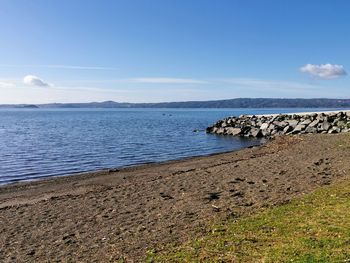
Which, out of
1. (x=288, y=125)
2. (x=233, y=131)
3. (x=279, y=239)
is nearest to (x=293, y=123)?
(x=288, y=125)

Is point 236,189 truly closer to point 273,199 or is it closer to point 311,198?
point 273,199

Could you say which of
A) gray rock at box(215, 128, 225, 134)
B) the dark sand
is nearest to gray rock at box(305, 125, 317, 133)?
gray rock at box(215, 128, 225, 134)

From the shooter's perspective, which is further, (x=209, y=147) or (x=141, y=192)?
(x=209, y=147)

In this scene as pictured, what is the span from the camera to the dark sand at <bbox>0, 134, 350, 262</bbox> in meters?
10.3

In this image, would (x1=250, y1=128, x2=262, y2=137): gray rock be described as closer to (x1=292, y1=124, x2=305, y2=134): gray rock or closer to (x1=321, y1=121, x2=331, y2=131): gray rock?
(x1=292, y1=124, x2=305, y2=134): gray rock

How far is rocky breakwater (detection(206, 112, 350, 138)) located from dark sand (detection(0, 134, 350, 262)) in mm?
21566

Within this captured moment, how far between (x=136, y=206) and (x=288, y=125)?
39459 mm

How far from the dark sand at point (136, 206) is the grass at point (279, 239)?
31.4 inches

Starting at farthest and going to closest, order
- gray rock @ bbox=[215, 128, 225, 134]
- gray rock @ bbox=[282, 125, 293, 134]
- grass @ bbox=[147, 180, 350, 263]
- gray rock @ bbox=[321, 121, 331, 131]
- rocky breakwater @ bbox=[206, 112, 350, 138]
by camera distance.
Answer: gray rock @ bbox=[215, 128, 225, 134] → gray rock @ bbox=[282, 125, 293, 134] → rocky breakwater @ bbox=[206, 112, 350, 138] → gray rock @ bbox=[321, 121, 331, 131] → grass @ bbox=[147, 180, 350, 263]

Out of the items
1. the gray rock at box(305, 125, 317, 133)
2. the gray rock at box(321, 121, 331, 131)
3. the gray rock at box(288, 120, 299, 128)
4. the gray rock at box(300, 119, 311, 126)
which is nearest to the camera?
the gray rock at box(321, 121, 331, 131)

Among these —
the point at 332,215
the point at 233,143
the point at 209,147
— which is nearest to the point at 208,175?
the point at 332,215

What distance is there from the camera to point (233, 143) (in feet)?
149

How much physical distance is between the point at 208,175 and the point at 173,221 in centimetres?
843

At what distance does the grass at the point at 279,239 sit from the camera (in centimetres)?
826
